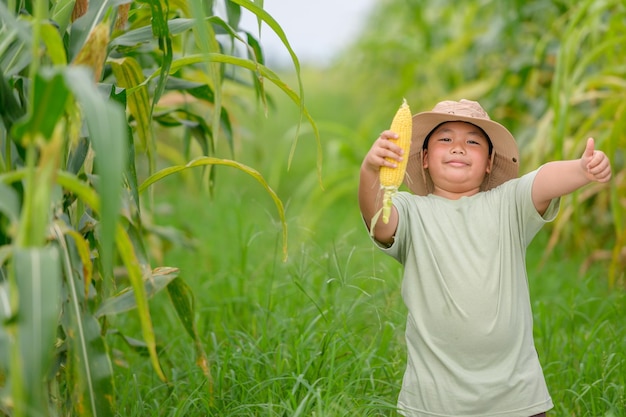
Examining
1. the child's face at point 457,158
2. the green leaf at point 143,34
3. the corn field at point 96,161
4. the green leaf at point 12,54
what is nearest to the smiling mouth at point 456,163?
the child's face at point 457,158

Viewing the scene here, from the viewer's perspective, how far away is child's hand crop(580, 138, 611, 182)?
4.89 ft

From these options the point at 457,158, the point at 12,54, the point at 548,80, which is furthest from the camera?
the point at 548,80

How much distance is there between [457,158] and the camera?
5.37 ft

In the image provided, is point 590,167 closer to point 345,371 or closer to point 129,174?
point 345,371

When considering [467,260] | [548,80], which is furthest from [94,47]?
[548,80]

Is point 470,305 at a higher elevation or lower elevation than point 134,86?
lower

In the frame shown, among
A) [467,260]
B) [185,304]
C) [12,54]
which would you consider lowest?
[185,304]

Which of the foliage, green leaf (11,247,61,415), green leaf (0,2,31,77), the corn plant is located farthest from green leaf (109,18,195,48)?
the foliage

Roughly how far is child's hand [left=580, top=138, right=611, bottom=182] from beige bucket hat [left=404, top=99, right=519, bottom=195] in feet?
0.69

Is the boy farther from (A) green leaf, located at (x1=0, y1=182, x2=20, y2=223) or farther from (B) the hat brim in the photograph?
(A) green leaf, located at (x1=0, y1=182, x2=20, y2=223)

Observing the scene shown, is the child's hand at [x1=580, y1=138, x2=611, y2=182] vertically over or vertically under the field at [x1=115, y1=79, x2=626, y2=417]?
over

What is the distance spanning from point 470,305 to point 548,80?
2571 mm

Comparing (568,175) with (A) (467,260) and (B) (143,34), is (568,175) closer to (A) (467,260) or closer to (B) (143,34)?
(A) (467,260)

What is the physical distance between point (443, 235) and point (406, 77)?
117 inches
